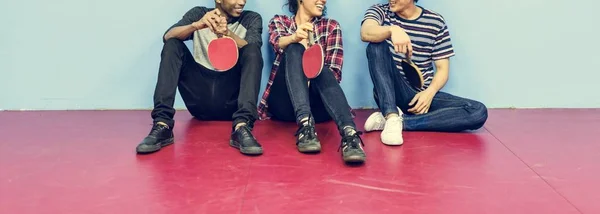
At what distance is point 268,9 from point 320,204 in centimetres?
144

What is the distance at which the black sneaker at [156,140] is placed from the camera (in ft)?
8.57

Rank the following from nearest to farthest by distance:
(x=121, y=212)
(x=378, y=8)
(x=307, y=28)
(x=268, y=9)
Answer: (x=121, y=212), (x=307, y=28), (x=378, y=8), (x=268, y=9)

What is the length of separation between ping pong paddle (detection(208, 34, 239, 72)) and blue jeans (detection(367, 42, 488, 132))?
24.3 inches

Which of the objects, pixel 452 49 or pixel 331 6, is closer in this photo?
pixel 452 49

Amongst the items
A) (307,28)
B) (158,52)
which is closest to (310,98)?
(307,28)

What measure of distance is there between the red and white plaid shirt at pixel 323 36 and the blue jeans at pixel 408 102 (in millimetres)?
155

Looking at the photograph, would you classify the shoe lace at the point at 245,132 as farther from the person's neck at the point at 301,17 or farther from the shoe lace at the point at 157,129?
the person's neck at the point at 301,17

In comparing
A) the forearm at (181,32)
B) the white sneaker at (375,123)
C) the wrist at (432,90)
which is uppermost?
the forearm at (181,32)

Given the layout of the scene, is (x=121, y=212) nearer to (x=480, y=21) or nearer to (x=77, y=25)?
(x=77, y=25)

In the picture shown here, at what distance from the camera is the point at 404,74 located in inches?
120

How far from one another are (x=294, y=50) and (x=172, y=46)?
20.3 inches

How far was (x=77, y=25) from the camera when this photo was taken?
329 cm

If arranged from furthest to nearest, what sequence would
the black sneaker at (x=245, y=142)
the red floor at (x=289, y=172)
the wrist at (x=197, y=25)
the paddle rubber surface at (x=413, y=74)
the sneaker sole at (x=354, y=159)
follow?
1. the paddle rubber surface at (x=413, y=74)
2. the wrist at (x=197, y=25)
3. the black sneaker at (x=245, y=142)
4. the sneaker sole at (x=354, y=159)
5. the red floor at (x=289, y=172)

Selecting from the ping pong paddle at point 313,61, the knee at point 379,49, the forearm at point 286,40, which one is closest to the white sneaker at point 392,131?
the knee at point 379,49
